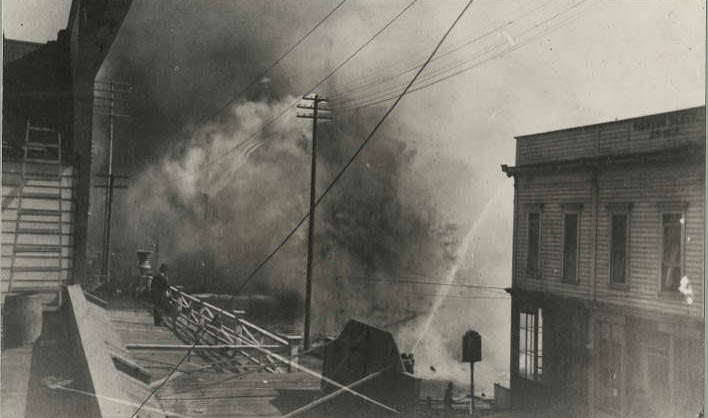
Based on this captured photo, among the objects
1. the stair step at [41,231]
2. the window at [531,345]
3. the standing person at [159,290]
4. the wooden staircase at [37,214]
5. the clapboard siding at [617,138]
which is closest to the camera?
the standing person at [159,290]

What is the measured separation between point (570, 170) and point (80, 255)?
2.91m

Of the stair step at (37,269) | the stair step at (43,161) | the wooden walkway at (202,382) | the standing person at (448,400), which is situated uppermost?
the stair step at (43,161)

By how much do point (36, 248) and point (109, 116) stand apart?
4.19 ft

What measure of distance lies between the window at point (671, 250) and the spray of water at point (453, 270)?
96cm

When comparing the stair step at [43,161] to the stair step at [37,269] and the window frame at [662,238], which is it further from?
the window frame at [662,238]

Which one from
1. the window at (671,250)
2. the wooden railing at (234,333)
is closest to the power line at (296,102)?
the wooden railing at (234,333)

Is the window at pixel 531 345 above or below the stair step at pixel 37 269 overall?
below

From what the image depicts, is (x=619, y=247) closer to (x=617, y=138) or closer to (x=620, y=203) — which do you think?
(x=620, y=203)

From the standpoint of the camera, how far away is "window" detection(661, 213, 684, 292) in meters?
2.91

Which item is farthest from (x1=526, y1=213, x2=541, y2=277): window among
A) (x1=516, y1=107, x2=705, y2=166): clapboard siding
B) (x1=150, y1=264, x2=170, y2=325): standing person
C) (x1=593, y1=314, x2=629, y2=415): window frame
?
(x1=150, y1=264, x2=170, y2=325): standing person

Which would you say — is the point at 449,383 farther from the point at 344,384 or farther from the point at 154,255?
the point at 154,255

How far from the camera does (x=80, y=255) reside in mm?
3020

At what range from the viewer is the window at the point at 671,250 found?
2.91 metres

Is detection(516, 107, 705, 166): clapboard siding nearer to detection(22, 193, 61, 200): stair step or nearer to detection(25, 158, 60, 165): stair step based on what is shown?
detection(22, 193, 61, 200): stair step
